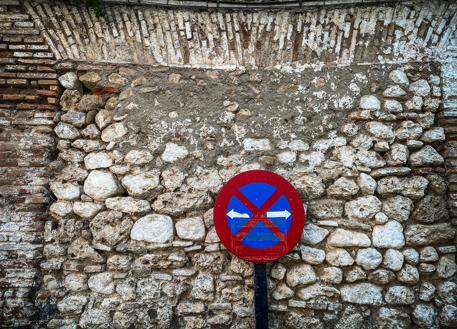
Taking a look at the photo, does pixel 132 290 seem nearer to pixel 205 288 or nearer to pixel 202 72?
pixel 205 288

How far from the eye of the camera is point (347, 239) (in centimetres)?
275

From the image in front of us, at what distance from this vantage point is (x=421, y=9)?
2.97 meters

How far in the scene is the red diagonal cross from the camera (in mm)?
2449

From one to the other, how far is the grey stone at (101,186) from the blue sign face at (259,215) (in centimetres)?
93

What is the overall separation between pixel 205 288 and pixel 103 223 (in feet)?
2.87

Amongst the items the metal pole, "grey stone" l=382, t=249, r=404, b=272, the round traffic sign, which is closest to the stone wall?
"grey stone" l=382, t=249, r=404, b=272

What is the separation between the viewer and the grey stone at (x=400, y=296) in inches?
105

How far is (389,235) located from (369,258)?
0.22 meters

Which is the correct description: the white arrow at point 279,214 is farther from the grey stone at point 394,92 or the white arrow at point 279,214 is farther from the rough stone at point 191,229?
the grey stone at point 394,92

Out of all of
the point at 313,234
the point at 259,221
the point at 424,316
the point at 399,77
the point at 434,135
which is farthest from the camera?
the point at 399,77

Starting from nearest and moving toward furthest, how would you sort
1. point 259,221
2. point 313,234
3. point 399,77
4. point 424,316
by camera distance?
point 259,221
point 424,316
point 313,234
point 399,77

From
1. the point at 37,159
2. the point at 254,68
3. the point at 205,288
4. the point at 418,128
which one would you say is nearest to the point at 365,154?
the point at 418,128

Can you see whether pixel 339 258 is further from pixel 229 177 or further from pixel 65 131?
pixel 65 131

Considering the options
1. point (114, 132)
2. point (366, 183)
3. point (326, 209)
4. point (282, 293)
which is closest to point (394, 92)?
point (366, 183)
